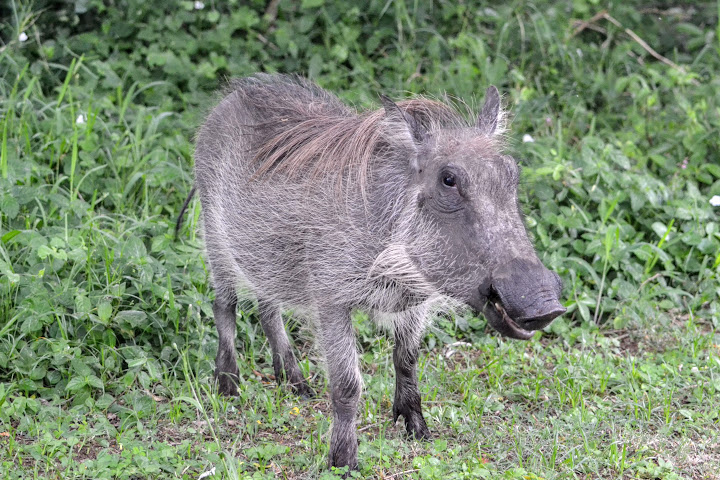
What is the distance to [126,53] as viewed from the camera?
275 inches

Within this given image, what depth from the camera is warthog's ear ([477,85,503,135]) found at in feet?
12.9

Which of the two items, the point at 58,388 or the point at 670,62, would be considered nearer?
the point at 58,388

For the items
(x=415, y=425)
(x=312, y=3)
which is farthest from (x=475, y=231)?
(x=312, y=3)

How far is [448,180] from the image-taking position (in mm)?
3531

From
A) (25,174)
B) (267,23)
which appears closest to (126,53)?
(267,23)

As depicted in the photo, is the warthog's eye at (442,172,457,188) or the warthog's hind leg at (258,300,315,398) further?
the warthog's hind leg at (258,300,315,398)

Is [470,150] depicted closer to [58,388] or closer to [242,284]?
[242,284]

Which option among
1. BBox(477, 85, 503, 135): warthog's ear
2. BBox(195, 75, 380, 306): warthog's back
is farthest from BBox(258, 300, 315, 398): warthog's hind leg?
BBox(477, 85, 503, 135): warthog's ear

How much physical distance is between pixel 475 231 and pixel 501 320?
0.34 m

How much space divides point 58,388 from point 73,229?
97 cm

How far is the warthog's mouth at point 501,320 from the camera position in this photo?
3285 millimetres

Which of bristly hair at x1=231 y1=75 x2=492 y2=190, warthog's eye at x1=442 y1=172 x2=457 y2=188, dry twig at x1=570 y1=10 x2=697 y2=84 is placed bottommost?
dry twig at x1=570 y1=10 x2=697 y2=84

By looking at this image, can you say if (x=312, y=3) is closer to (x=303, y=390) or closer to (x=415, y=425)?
(x=303, y=390)

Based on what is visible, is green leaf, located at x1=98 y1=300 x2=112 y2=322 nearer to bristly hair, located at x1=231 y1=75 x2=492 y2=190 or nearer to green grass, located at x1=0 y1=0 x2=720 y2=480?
green grass, located at x1=0 y1=0 x2=720 y2=480
